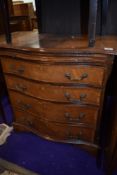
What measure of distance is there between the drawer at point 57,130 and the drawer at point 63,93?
0.27 metres

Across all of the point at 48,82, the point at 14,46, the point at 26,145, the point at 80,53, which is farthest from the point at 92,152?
the point at 14,46

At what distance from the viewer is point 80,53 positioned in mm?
1019

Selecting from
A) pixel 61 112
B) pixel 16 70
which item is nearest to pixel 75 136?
pixel 61 112

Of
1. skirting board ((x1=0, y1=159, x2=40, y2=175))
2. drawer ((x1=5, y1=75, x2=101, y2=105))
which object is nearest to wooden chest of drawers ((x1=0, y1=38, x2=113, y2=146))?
drawer ((x1=5, y1=75, x2=101, y2=105))

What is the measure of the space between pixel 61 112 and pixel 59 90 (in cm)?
21

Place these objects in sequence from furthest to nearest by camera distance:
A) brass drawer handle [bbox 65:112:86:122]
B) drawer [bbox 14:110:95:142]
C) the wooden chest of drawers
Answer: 1. drawer [bbox 14:110:95:142]
2. brass drawer handle [bbox 65:112:86:122]
3. the wooden chest of drawers

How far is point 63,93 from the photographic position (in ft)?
3.98

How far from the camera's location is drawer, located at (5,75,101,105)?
1167mm

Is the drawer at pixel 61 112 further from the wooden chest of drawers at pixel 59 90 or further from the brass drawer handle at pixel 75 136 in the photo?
the brass drawer handle at pixel 75 136

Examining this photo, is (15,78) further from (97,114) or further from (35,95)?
(97,114)

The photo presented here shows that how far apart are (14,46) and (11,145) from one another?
3.27 ft

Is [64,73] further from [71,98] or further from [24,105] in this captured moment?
[24,105]

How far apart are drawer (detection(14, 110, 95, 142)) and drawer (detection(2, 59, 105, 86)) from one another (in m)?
0.44

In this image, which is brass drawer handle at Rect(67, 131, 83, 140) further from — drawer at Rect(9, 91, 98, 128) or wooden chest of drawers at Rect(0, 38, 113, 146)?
drawer at Rect(9, 91, 98, 128)
